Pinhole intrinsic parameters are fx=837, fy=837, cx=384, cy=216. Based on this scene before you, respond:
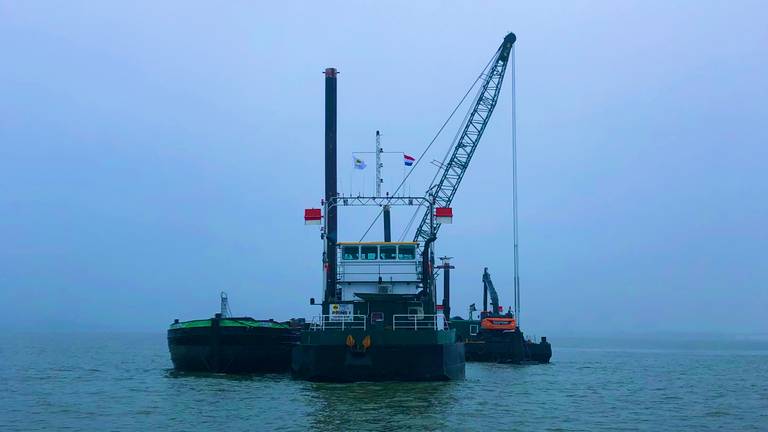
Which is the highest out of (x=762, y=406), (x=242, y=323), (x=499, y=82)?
(x=499, y=82)

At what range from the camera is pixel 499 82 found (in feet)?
222

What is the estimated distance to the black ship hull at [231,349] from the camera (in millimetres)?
46125

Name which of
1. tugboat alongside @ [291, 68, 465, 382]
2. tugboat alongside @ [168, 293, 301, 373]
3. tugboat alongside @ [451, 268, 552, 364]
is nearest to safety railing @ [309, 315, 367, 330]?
tugboat alongside @ [291, 68, 465, 382]

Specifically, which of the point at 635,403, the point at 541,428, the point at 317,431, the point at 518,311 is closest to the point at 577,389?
the point at 635,403

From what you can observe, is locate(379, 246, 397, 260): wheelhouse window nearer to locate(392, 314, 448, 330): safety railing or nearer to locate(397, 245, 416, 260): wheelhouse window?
locate(397, 245, 416, 260): wheelhouse window

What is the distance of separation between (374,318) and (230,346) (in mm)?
9493

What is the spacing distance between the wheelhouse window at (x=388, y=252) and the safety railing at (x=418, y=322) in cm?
314

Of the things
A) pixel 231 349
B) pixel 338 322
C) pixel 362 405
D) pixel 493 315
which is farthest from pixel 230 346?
pixel 493 315

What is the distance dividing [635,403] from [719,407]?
352cm

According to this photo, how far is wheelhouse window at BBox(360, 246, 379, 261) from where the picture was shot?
4291 cm

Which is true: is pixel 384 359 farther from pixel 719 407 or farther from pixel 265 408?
pixel 719 407

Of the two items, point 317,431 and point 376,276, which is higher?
point 376,276

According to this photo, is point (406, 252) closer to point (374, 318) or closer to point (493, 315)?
point (374, 318)

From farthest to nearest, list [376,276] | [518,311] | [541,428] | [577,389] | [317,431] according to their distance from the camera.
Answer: [518,311] < [577,389] < [376,276] < [541,428] < [317,431]
